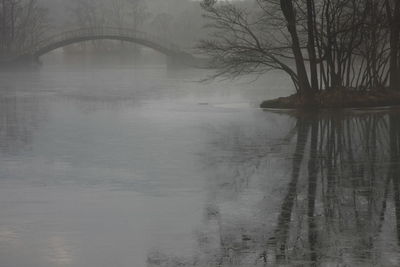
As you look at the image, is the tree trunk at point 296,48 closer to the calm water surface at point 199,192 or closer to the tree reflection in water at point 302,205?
the calm water surface at point 199,192

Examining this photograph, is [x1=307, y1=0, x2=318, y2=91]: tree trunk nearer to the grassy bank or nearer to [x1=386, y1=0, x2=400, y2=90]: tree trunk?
the grassy bank

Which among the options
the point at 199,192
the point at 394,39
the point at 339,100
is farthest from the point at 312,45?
the point at 199,192

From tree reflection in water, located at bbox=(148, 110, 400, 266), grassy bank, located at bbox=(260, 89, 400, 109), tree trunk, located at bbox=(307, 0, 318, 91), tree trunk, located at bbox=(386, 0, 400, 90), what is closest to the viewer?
tree reflection in water, located at bbox=(148, 110, 400, 266)

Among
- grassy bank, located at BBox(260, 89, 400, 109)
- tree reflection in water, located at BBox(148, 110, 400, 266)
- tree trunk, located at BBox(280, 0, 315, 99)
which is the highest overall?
tree trunk, located at BBox(280, 0, 315, 99)

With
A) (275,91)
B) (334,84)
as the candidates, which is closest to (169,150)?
(334,84)

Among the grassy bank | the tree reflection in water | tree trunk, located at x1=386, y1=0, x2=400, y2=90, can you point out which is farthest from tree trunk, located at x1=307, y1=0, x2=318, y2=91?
the tree reflection in water

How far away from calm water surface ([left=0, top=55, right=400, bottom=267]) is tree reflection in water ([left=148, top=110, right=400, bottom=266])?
24 mm

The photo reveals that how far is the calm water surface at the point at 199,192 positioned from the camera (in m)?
9.25

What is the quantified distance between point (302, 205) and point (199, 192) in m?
1.96

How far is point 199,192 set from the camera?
13094 millimetres

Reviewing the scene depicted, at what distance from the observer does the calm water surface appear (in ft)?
30.3

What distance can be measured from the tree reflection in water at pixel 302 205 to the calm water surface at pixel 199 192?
0.02m

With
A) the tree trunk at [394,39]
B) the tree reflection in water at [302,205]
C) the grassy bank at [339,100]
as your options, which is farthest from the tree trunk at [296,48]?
A: the tree reflection in water at [302,205]

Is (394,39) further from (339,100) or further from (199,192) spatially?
(199,192)
